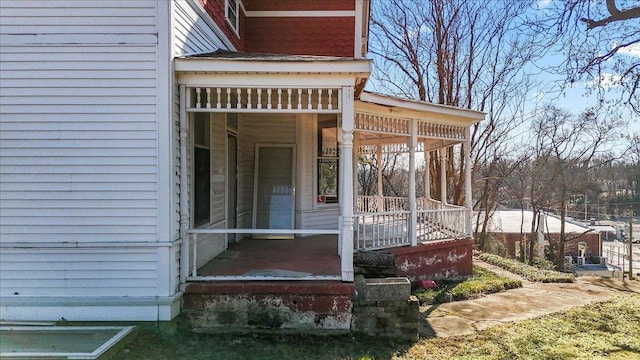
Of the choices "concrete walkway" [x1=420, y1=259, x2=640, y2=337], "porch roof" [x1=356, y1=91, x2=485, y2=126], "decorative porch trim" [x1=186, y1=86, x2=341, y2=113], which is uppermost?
"porch roof" [x1=356, y1=91, x2=485, y2=126]

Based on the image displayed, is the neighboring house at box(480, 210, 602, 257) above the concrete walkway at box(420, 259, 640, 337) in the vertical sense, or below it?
below

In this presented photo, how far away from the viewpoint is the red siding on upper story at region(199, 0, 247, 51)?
6.46m

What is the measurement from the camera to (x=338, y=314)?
5008 mm

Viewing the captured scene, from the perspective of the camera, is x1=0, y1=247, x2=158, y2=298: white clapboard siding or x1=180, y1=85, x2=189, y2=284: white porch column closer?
x1=0, y1=247, x2=158, y2=298: white clapboard siding

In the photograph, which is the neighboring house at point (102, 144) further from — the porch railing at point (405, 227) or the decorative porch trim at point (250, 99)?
the porch railing at point (405, 227)

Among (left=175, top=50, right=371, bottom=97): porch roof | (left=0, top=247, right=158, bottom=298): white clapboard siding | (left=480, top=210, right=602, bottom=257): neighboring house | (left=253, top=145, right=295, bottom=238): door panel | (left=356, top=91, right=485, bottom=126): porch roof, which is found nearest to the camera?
(left=0, top=247, right=158, bottom=298): white clapboard siding

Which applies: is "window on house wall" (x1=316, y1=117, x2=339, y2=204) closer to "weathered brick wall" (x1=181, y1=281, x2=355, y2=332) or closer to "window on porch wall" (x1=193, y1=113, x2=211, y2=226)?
"window on porch wall" (x1=193, y1=113, x2=211, y2=226)

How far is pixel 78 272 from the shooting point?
4.67 m

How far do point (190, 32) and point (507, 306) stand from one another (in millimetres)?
6638

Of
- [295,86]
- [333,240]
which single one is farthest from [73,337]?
[333,240]

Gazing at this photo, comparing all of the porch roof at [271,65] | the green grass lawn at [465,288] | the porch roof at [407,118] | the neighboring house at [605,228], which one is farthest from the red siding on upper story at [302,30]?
the neighboring house at [605,228]

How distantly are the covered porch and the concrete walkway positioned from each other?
151 centimetres

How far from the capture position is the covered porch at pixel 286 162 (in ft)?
16.3

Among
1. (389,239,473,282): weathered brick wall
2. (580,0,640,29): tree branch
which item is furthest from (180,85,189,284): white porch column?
(580,0,640,29): tree branch
